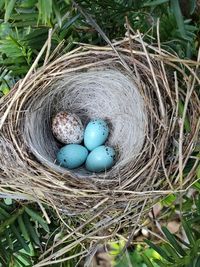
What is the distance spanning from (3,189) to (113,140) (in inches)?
11.7

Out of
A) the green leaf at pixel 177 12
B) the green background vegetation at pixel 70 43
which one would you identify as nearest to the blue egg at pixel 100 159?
the green background vegetation at pixel 70 43

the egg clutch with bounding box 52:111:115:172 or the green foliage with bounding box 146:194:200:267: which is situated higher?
the egg clutch with bounding box 52:111:115:172

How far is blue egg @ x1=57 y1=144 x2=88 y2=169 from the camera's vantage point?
Answer: 3.21ft

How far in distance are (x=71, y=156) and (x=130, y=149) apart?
125 mm

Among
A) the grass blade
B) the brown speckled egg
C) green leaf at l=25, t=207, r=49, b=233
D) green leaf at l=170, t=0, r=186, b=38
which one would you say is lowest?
the grass blade

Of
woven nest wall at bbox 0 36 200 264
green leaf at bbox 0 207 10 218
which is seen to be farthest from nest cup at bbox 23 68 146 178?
green leaf at bbox 0 207 10 218

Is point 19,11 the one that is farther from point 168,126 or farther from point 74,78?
point 168,126

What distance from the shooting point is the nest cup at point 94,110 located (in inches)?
→ 35.6

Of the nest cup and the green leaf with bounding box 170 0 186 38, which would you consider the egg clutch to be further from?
the green leaf with bounding box 170 0 186 38

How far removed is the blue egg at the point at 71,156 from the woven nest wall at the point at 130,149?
0.07 metres

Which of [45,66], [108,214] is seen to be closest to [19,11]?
[45,66]

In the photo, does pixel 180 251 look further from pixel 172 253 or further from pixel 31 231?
pixel 31 231

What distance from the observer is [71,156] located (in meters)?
0.98

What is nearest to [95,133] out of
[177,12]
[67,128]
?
[67,128]
